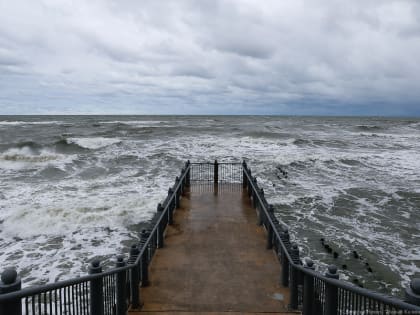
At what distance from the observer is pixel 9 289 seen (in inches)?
142

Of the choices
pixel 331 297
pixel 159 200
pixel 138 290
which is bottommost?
pixel 159 200

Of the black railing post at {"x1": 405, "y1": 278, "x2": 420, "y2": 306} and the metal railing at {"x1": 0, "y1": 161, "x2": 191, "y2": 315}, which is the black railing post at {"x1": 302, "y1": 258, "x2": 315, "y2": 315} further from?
the metal railing at {"x1": 0, "y1": 161, "x2": 191, "y2": 315}

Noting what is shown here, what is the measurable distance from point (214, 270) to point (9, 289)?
14.9 ft

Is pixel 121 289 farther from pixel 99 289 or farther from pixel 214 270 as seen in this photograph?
pixel 214 270

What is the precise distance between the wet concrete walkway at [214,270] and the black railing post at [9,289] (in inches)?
103

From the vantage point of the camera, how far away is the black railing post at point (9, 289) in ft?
11.6

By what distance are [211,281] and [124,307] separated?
1934 mm

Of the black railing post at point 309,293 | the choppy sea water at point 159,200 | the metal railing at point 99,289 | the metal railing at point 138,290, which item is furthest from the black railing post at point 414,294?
the choppy sea water at point 159,200

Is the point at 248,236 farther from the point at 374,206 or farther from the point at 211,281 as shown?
the point at 374,206

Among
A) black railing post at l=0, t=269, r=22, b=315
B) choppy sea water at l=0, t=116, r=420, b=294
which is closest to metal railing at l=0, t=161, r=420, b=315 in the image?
black railing post at l=0, t=269, r=22, b=315

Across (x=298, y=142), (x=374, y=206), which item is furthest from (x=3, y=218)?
(x=298, y=142)

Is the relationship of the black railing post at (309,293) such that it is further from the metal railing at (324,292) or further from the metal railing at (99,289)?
the metal railing at (99,289)

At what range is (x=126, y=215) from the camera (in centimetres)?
1562

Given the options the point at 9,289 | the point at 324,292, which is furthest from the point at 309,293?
the point at 9,289
